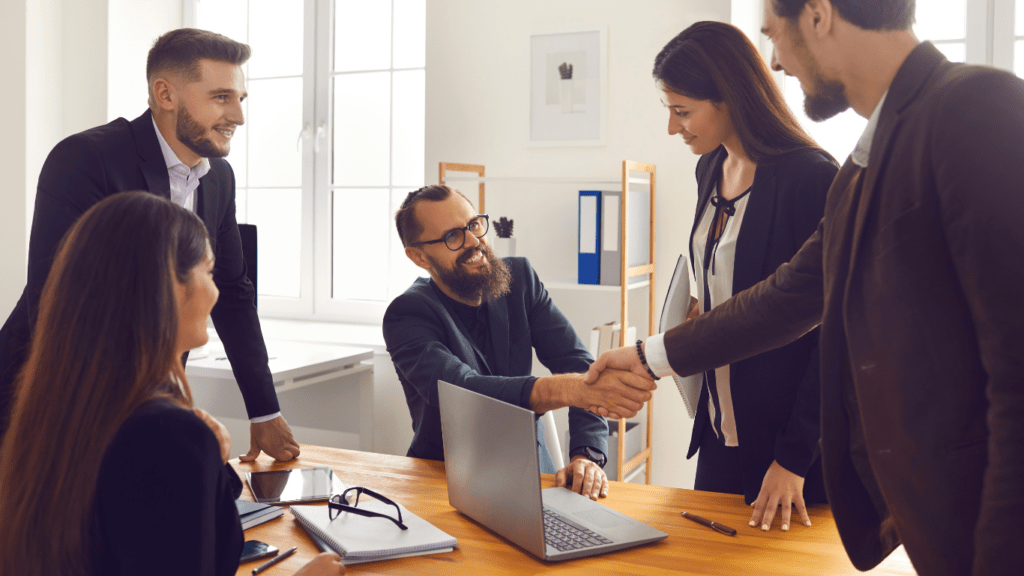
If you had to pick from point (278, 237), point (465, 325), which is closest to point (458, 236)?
point (465, 325)

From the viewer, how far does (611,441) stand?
2857 millimetres

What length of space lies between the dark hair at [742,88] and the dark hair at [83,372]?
114cm

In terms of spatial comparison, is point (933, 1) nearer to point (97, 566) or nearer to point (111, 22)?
point (97, 566)

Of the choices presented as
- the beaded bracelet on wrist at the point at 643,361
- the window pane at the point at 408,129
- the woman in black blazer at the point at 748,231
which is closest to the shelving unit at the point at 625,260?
the window pane at the point at 408,129

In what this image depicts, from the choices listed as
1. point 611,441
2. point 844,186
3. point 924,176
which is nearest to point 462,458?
point 844,186

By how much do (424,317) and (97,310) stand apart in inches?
45.0

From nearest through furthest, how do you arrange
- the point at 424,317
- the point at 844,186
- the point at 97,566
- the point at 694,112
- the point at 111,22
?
the point at 97,566, the point at 844,186, the point at 694,112, the point at 424,317, the point at 111,22

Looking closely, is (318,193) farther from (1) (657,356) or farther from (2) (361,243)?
(1) (657,356)

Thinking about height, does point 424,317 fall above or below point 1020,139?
below

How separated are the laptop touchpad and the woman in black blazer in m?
0.25

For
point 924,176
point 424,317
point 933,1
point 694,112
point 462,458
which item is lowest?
point 462,458

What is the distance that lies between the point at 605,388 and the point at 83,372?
113 centimetres

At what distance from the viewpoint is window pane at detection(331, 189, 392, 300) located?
3979mm

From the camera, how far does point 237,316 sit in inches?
76.2
